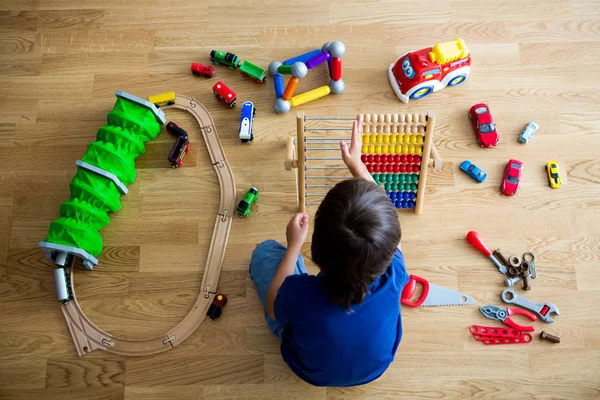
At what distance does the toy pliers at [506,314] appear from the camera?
165 centimetres

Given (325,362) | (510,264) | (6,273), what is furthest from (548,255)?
(6,273)

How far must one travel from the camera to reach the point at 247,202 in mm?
1736

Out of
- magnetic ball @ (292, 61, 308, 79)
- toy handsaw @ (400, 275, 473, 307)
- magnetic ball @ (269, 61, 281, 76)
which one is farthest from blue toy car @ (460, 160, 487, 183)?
magnetic ball @ (269, 61, 281, 76)

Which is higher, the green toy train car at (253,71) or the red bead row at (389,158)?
the green toy train car at (253,71)

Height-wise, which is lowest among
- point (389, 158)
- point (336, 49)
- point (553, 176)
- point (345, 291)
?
point (553, 176)

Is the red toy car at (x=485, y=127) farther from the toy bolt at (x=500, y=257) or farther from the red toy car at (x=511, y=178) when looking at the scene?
the toy bolt at (x=500, y=257)

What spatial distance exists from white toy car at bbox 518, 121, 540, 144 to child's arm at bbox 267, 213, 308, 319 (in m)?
0.93

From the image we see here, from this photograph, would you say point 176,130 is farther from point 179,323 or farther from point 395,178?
point 395,178

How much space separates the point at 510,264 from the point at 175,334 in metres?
1.08

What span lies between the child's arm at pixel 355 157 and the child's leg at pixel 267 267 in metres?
0.32

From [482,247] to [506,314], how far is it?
0.22 meters

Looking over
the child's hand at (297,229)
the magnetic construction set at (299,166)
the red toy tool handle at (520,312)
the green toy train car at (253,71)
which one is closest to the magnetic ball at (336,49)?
the magnetic construction set at (299,166)

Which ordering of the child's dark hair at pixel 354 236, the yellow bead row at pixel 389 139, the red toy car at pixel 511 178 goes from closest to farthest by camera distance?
the child's dark hair at pixel 354 236, the yellow bead row at pixel 389 139, the red toy car at pixel 511 178

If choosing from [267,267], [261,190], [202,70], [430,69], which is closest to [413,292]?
[267,267]
